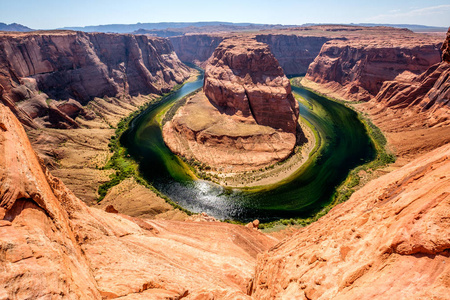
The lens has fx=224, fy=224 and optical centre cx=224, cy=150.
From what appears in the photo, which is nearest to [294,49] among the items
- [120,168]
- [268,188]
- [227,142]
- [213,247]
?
[227,142]

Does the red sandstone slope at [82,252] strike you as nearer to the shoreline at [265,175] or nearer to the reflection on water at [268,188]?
the reflection on water at [268,188]

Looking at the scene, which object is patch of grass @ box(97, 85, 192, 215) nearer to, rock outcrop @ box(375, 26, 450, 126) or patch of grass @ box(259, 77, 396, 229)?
patch of grass @ box(259, 77, 396, 229)

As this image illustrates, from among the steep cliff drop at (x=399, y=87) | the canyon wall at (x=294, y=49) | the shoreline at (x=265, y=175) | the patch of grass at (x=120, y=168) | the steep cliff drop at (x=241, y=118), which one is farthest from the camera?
the canyon wall at (x=294, y=49)

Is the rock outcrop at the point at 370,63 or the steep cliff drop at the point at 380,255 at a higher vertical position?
the rock outcrop at the point at 370,63

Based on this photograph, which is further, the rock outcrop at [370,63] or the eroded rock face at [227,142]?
the rock outcrop at [370,63]

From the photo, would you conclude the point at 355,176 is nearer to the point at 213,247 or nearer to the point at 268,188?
the point at 268,188

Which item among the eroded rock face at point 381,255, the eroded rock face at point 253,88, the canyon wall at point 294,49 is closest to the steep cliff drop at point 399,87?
the eroded rock face at point 253,88
